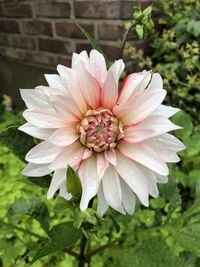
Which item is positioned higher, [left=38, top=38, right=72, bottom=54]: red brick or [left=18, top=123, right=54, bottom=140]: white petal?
[left=18, top=123, right=54, bottom=140]: white petal

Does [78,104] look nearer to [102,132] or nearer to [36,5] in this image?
[102,132]

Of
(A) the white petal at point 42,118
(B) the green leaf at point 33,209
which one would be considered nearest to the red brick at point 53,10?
(B) the green leaf at point 33,209

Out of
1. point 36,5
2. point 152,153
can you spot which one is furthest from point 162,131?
point 36,5

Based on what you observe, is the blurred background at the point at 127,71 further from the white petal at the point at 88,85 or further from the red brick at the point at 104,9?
the white petal at the point at 88,85

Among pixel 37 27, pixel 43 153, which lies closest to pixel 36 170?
pixel 43 153

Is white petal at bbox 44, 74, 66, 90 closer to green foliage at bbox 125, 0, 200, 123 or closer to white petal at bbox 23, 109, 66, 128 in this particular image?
white petal at bbox 23, 109, 66, 128

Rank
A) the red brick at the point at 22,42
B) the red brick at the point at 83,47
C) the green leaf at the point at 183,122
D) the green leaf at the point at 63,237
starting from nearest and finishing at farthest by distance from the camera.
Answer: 1. the green leaf at the point at 63,237
2. the green leaf at the point at 183,122
3. the red brick at the point at 83,47
4. the red brick at the point at 22,42

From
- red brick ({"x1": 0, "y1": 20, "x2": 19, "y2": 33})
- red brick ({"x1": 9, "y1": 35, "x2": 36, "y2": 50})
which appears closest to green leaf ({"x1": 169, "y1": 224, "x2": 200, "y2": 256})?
red brick ({"x1": 9, "y1": 35, "x2": 36, "y2": 50})

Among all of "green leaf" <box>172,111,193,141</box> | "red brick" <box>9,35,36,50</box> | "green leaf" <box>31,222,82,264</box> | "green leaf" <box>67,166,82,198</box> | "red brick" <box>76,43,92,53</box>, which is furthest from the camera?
"red brick" <box>9,35,36,50</box>
